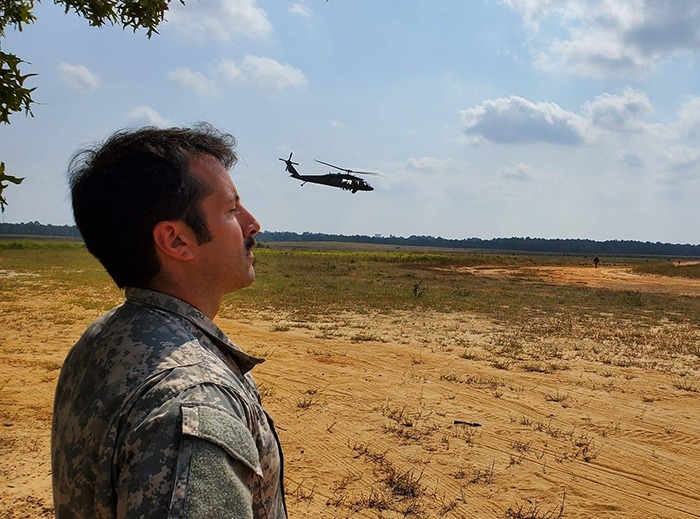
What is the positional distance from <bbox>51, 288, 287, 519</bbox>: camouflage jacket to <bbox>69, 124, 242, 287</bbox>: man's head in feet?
0.30

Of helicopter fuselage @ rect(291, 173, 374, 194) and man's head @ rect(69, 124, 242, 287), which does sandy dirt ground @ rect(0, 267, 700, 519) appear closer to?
man's head @ rect(69, 124, 242, 287)

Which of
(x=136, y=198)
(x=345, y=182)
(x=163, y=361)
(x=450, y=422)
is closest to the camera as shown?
(x=163, y=361)

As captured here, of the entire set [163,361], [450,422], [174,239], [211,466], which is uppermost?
[174,239]

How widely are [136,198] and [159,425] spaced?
0.53 meters

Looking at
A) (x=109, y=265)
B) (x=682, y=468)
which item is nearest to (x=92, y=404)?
(x=109, y=265)

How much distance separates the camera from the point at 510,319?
16109 mm

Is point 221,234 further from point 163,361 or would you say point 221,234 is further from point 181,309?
point 163,361

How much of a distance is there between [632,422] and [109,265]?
24.3 feet

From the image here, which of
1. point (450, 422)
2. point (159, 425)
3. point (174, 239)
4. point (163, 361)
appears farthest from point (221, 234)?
point (450, 422)

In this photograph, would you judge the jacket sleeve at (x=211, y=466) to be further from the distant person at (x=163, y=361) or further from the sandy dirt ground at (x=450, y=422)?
the sandy dirt ground at (x=450, y=422)

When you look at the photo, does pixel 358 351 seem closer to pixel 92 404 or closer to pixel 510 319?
pixel 510 319

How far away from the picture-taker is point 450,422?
6668 mm

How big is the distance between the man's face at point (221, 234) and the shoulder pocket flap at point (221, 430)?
429mm

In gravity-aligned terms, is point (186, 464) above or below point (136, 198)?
below
